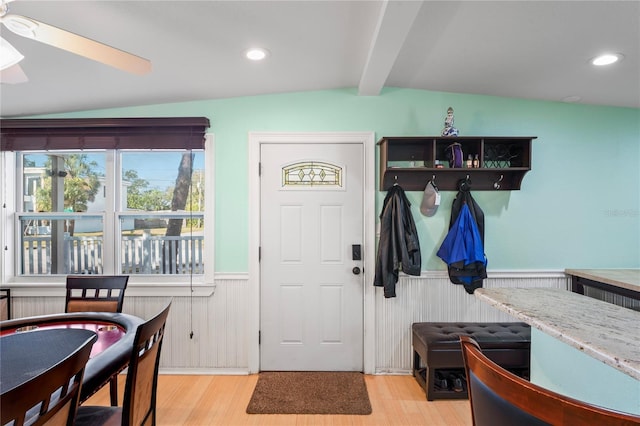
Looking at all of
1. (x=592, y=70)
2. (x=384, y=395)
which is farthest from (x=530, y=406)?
(x=592, y=70)

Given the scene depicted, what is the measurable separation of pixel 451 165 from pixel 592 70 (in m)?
1.08

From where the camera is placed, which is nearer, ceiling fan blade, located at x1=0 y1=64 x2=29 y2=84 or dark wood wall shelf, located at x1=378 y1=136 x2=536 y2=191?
ceiling fan blade, located at x1=0 y1=64 x2=29 y2=84

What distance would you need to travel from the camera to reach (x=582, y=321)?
95cm

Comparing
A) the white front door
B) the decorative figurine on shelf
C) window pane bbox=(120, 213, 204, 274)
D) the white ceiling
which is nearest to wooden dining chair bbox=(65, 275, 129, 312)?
window pane bbox=(120, 213, 204, 274)

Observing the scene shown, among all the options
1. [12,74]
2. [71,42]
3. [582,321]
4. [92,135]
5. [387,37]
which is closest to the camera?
[582,321]

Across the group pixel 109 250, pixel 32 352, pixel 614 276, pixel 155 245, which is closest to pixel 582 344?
pixel 32 352

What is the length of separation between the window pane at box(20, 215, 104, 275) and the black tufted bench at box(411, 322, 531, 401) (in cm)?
294

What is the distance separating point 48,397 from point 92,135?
2.50 metres

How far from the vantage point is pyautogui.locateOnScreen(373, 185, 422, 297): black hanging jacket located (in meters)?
2.56

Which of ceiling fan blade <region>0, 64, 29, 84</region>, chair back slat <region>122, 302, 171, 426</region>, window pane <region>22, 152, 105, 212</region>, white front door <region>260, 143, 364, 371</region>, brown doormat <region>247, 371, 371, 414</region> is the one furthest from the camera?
window pane <region>22, 152, 105, 212</region>

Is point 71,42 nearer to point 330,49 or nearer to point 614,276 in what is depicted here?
point 330,49

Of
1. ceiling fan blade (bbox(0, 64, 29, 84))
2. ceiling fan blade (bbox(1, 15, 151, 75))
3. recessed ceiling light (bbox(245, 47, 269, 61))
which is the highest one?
recessed ceiling light (bbox(245, 47, 269, 61))

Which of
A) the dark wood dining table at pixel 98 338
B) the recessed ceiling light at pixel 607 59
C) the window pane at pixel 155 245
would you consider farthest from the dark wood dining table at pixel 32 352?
the recessed ceiling light at pixel 607 59

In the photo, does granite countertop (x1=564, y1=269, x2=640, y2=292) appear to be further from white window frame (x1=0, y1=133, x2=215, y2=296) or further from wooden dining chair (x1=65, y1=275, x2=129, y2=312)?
wooden dining chair (x1=65, y1=275, x2=129, y2=312)
